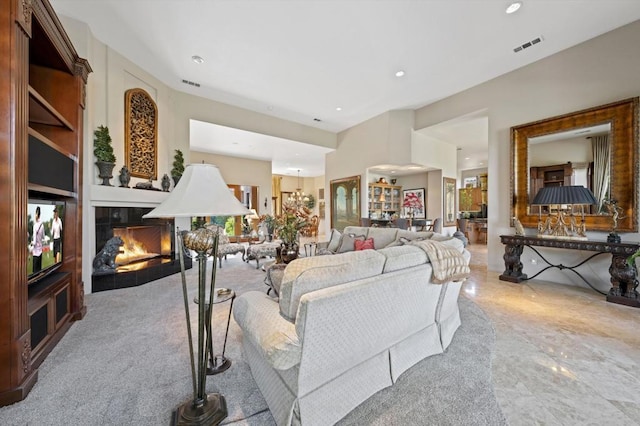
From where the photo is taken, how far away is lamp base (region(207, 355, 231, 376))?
1.88 m

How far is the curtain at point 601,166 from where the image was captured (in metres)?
3.63

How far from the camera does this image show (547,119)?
414cm

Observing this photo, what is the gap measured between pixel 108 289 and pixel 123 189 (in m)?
1.56

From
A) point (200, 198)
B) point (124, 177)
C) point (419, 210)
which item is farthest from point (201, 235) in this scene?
point (419, 210)

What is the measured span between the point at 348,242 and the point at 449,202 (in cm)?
510

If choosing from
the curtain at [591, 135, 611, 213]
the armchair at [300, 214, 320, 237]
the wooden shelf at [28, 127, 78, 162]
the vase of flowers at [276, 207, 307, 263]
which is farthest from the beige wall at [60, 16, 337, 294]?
the curtain at [591, 135, 611, 213]

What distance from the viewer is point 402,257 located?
5.73ft

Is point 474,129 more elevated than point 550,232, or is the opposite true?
point 474,129

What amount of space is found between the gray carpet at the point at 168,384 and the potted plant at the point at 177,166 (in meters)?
3.16

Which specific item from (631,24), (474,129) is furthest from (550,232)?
(474,129)

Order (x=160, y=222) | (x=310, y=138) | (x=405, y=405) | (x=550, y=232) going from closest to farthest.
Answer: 1. (x=405, y=405)
2. (x=550, y=232)
3. (x=160, y=222)
4. (x=310, y=138)

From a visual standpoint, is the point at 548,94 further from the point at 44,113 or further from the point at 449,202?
the point at 44,113

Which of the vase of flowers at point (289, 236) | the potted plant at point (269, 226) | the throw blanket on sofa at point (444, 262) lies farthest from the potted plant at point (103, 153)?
the throw blanket on sofa at point (444, 262)

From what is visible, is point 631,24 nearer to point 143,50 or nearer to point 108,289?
point 143,50
